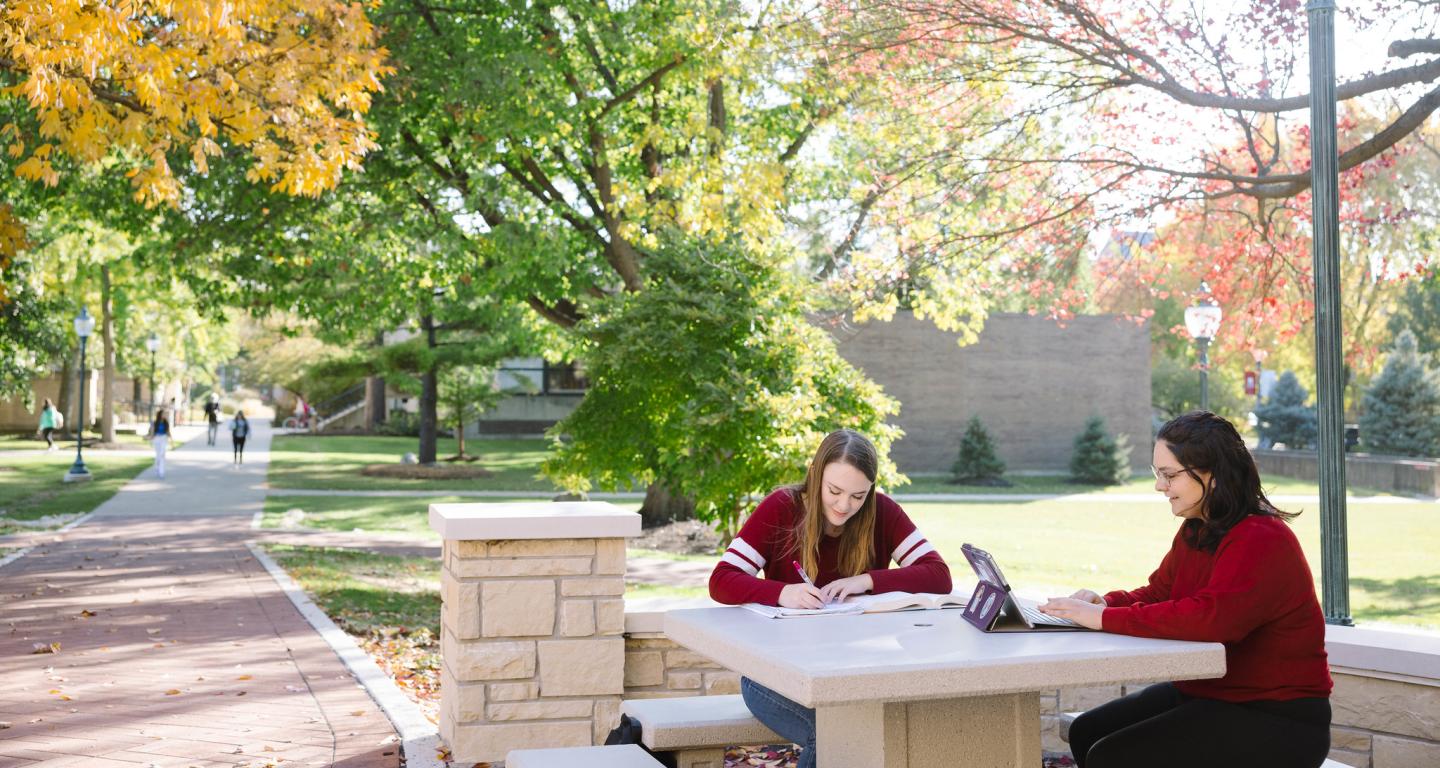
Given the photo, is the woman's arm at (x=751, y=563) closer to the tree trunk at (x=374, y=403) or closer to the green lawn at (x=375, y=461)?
the green lawn at (x=375, y=461)

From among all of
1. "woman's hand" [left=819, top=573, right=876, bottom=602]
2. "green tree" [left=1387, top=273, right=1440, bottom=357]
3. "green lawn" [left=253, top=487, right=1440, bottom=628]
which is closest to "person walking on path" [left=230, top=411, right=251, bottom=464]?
"green lawn" [left=253, top=487, right=1440, bottom=628]

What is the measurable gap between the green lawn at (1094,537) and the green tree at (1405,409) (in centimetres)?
1140

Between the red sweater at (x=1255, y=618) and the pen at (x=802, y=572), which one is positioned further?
the pen at (x=802, y=572)

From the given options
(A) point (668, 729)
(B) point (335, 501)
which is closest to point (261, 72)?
(A) point (668, 729)

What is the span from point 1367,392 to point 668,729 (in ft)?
127

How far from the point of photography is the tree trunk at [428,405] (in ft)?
98.5

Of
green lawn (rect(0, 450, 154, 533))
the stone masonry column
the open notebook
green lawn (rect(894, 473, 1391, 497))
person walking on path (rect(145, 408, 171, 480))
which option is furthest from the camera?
green lawn (rect(894, 473, 1391, 497))

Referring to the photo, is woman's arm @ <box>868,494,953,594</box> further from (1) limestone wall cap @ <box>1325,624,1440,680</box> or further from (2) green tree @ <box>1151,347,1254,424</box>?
(2) green tree @ <box>1151,347,1254,424</box>

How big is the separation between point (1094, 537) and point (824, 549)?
1576 cm

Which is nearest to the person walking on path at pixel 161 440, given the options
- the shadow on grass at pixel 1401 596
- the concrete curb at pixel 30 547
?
the concrete curb at pixel 30 547

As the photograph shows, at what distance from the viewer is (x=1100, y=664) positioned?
10.8ft

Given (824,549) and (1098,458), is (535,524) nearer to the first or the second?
(824,549)

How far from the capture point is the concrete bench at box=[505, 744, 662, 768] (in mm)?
3898

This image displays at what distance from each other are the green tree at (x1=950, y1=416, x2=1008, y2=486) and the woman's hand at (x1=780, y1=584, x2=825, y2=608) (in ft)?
91.6
